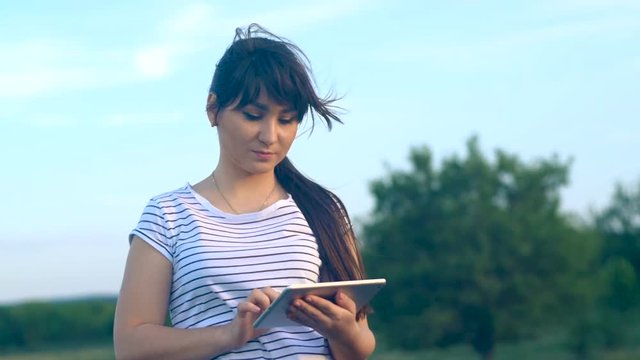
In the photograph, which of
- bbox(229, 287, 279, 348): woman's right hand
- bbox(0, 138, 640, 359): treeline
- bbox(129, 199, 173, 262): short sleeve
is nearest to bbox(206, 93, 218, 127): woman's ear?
bbox(129, 199, 173, 262): short sleeve

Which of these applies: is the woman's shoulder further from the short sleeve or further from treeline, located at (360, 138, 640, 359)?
treeline, located at (360, 138, 640, 359)

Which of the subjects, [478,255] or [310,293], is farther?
[478,255]

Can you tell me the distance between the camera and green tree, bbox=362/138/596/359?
39.9 m

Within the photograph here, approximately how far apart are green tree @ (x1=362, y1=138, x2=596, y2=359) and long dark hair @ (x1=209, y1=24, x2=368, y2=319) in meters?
36.1

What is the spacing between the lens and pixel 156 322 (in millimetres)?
2947

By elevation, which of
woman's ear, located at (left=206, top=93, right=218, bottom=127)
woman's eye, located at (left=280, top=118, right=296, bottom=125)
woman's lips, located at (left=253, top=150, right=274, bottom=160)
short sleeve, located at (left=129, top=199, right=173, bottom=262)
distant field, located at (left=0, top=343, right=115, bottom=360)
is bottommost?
short sleeve, located at (left=129, top=199, right=173, bottom=262)

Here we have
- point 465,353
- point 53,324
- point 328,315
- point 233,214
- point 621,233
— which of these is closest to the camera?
point 328,315

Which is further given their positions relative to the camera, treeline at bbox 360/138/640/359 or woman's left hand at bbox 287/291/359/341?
treeline at bbox 360/138/640/359

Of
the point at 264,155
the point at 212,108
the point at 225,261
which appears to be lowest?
the point at 225,261

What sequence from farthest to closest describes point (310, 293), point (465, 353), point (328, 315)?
point (465, 353)
point (328, 315)
point (310, 293)

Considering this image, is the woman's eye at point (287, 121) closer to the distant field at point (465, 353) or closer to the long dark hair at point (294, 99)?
the long dark hair at point (294, 99)

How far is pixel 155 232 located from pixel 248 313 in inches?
14.1

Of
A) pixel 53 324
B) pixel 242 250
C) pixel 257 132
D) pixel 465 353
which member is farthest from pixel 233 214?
pixel 465 353

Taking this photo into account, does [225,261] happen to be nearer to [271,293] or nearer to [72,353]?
[271,293]
